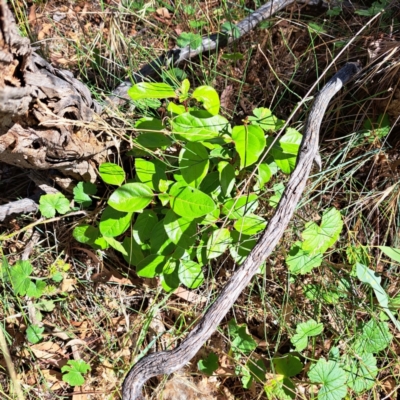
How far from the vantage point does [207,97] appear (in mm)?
1276

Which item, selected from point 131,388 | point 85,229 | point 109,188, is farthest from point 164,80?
point 131,388

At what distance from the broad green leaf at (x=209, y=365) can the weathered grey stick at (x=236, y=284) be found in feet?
1.32

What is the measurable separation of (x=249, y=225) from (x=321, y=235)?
10.0 inches

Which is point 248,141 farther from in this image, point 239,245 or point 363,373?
point 363,373

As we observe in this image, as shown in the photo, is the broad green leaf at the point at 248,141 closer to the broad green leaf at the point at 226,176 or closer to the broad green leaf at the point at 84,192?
the broad green leaf at the point at 226,176

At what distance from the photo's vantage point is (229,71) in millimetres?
1688

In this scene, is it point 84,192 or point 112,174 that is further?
point 84,192

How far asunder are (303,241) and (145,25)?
3.81ft

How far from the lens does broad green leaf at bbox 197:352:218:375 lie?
55.0 inches

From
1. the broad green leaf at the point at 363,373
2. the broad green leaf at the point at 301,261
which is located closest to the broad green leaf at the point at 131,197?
the broad green leaf at the point at 301,261

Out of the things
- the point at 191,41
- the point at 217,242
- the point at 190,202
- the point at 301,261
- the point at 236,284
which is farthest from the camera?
the point at 191,41

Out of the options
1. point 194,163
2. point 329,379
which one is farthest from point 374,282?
point 194,163

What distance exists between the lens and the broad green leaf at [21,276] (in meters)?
1.38

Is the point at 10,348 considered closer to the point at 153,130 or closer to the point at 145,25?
the point at 153,130
